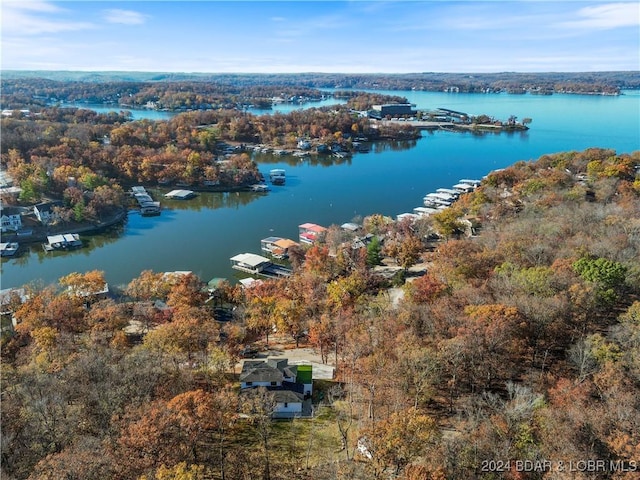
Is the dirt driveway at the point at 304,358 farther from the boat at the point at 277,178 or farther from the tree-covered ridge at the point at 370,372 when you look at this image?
the boat at the point at 277,178

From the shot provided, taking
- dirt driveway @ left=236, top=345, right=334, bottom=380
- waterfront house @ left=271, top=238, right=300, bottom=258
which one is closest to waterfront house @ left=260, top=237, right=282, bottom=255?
waterfront house @ left=271, top=238, right=300, bottom=258

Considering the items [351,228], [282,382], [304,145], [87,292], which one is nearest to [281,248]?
[351,228]

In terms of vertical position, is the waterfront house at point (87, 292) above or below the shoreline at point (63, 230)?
above

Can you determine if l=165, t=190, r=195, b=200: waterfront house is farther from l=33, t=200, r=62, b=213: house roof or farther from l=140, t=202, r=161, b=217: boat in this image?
l=33, t=200, r=62, b=213: house roof

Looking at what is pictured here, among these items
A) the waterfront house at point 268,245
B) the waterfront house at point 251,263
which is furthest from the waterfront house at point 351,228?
the waterfront house at point 251,263

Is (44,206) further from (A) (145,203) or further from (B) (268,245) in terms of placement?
(B) (268,245)

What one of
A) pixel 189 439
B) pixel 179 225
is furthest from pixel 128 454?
pixel 179 225
